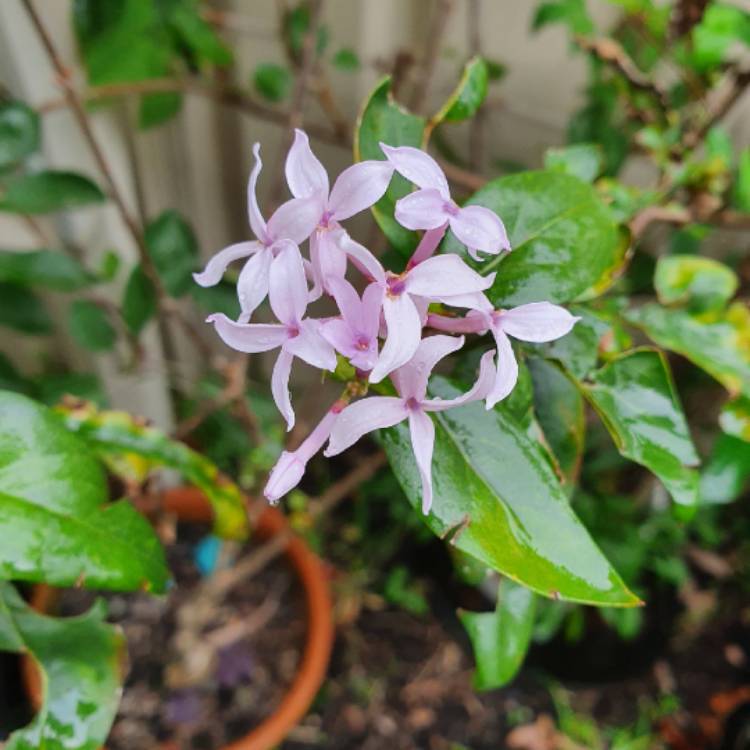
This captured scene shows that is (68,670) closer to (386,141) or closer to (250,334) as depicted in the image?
(250,334)

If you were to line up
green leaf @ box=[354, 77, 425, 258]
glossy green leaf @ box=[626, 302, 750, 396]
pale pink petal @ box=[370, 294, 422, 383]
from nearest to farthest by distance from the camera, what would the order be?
pale pink petal @ box=[370, 294, 422, 383] → green leaf @ box=[354, 77, 425, 258] → glossy green leaf @ box=[626, 302, 750, 396]

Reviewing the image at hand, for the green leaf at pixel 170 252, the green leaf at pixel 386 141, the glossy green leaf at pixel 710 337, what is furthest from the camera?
the green leaf at pixel 170 252

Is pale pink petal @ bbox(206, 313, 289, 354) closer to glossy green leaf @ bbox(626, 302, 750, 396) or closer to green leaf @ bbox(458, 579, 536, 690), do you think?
green leaf @ bbox(458, 579, 536, 690)

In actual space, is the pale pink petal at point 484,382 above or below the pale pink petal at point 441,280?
below

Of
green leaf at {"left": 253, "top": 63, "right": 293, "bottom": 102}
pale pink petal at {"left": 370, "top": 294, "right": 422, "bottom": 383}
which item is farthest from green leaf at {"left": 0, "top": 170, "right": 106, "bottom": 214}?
pale pink petal at {"left": 370, "top": 294, "right": 422, "bottom": 383}

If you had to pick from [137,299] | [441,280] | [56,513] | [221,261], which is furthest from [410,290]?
[137,299]

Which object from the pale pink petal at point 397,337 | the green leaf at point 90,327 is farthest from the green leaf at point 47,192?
the pale pink petal at point 397,337

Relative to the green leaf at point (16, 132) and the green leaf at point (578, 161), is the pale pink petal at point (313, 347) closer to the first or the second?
the green leaf at point (578, 161)
